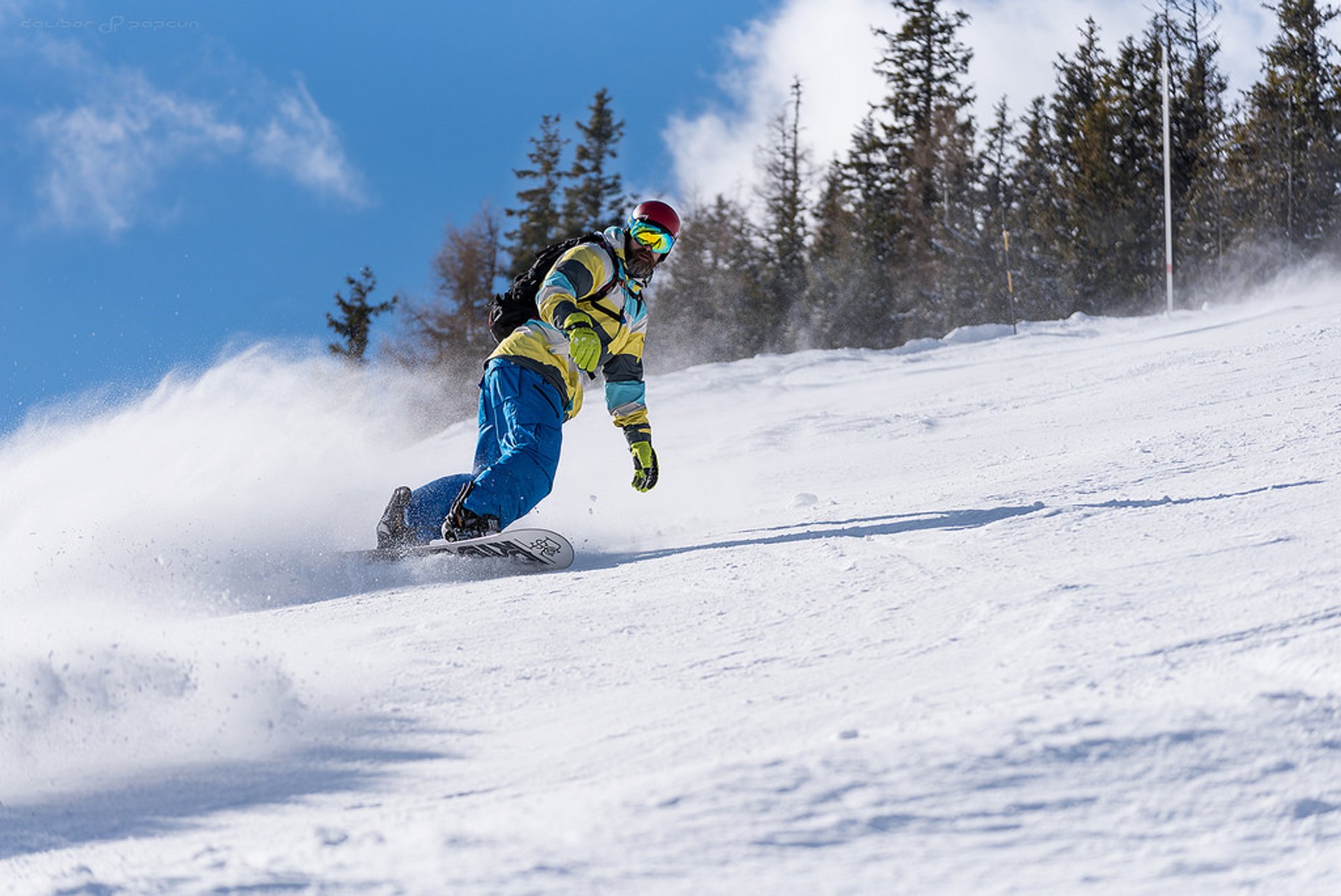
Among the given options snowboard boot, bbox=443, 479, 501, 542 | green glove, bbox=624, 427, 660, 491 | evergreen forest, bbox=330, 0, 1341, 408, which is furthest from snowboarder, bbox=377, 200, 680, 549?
evergreen forest, bbox=330, 0, 1341, 408

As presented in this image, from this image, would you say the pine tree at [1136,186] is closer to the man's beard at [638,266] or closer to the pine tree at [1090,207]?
the pine tree at [1090,207]

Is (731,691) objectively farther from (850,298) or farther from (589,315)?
(850,298)

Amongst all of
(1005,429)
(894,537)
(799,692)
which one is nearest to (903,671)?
(799,692)

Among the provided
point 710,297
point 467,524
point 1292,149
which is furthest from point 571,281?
point 710,297

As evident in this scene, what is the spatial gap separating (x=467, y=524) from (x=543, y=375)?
0.75 m

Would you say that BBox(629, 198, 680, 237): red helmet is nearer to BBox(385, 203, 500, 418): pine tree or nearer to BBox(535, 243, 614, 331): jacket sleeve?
BBox(535, 243, 614, 331): jacket sleeve

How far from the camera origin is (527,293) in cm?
499

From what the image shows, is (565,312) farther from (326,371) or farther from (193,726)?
(326,371)

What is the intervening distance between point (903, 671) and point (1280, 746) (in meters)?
0.76

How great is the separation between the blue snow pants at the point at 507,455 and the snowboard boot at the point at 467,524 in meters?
0.02

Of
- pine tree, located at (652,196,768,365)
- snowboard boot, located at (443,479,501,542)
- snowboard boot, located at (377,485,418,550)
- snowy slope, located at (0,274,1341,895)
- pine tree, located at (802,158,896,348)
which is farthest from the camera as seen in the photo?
pine tree, located at (652,196,768,365)

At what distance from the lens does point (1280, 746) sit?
5.71 ft

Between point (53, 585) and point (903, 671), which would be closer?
point (903, 671)

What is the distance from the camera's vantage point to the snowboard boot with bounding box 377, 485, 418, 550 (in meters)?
4.84
